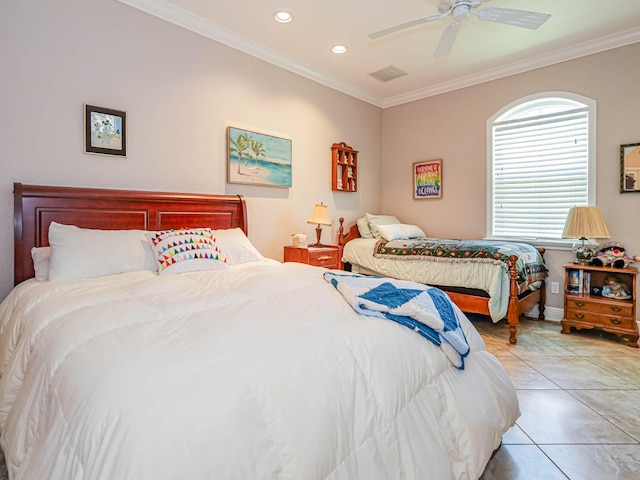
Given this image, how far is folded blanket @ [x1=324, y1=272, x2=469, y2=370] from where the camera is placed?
1406 millimetres

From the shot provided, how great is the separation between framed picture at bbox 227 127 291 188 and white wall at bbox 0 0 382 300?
88 mm

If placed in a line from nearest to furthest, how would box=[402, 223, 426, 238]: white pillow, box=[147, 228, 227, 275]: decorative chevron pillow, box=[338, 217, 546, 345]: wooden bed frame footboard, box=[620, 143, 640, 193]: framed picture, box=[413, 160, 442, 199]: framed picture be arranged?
box=[147, 228, 227, 275]: decorative chevron pillow, box=[338, 217, 546, 345]: wooden bed frame footboard, box=[620, 143, 640, 193]: framed picture, box=[402, 223, 426, 238]: white pillow, box=[413, 160, 442, 199]: framed picture

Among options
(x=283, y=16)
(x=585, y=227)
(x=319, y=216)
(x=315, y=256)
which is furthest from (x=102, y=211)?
(x=585, y=227)

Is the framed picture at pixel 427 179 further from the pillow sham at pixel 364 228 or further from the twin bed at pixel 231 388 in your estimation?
the twin bed at pixel 231 388

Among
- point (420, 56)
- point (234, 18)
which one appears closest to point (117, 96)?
point (234, 18)

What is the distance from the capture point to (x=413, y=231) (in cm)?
456

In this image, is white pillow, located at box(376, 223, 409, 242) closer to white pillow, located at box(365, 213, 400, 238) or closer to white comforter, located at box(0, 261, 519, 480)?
white pillow, located at box(365, 213, 400, 238)

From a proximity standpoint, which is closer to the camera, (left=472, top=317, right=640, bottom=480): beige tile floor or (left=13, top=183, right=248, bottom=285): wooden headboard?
(left=472, top=317, right=640, bottom=480): beige tile floor

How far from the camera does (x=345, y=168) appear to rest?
463 cm

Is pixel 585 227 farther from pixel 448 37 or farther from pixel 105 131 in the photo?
pixel 105 131

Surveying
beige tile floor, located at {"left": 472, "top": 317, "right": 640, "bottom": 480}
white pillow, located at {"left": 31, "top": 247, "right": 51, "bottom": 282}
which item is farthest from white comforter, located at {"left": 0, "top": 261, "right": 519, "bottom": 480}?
white pillow, located at {"left": 31, "top": 247, "right": 51, "bottom": 282}

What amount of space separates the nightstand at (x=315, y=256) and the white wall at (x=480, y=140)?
1.65 m

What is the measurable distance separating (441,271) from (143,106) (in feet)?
9.78

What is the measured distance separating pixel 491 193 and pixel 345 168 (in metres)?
1.80
